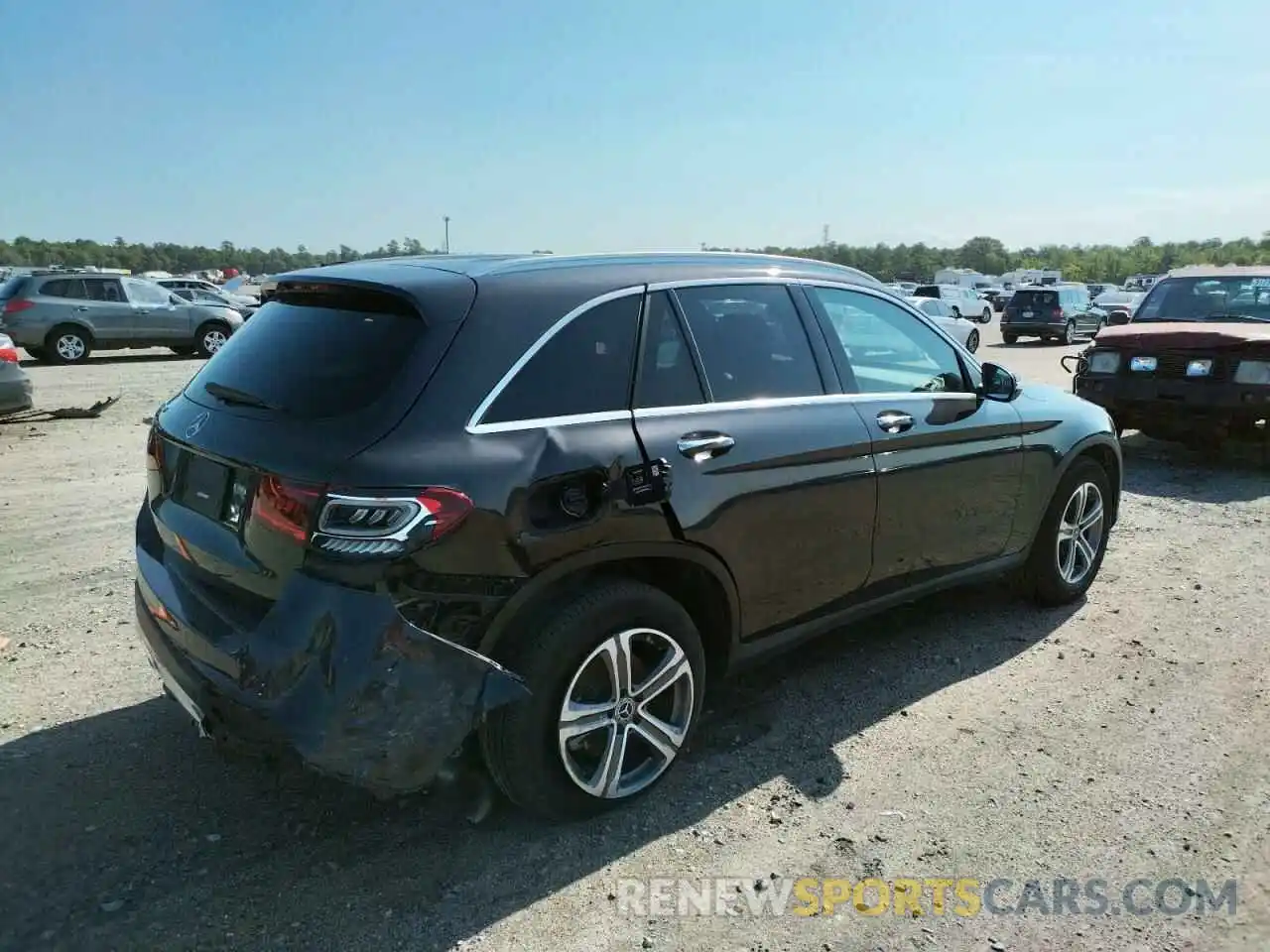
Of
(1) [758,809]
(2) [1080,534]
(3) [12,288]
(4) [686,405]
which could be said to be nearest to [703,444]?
(4) [686,405]

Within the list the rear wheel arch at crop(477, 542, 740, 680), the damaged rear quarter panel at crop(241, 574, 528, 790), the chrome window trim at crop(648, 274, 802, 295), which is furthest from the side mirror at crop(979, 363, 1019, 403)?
the damaged rear quarter panel at crop(241, 574, 528, 790)

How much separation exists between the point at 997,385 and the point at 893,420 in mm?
879

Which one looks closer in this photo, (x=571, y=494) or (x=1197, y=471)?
(x=571, y=494)

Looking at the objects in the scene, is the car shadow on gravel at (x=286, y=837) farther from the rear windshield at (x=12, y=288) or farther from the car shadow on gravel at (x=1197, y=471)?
the rear windshield at (x=12, y=288)

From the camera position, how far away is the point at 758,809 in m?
3.16

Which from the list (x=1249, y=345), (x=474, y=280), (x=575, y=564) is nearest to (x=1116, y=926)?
(x=575, y=564)

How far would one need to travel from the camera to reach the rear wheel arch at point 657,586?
271cm

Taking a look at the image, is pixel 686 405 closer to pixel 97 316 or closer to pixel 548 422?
pixel 548 422

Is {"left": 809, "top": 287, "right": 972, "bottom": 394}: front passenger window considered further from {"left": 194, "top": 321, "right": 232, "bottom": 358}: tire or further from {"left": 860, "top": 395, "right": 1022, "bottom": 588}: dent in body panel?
{"left": 194, "top": 321, "right": 232, "bottom": 358}: tire

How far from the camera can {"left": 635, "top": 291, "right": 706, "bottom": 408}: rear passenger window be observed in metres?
3.12

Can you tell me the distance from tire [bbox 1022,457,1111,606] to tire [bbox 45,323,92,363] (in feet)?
58.0

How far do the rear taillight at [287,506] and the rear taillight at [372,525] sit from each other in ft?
0.14

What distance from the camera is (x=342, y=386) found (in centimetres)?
273

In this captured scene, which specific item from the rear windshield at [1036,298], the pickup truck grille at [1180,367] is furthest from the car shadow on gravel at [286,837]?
the rear windshield at [1036,298]
